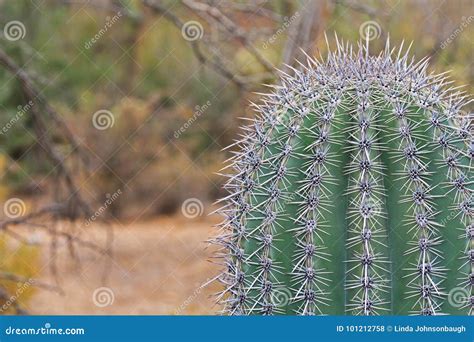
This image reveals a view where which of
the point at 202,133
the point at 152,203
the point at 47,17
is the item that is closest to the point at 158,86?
the point at 202,133

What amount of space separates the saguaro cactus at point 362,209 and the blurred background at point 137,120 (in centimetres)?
206

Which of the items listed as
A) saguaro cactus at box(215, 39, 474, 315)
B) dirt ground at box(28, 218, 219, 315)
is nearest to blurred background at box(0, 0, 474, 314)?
dirt ground at box(28, 218, 219, 315)

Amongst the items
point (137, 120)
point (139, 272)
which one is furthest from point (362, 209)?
point (139, 272)

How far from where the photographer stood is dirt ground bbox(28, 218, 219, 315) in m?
6.62

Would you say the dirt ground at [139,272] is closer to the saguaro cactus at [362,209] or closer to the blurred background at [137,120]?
the blurred background at [137,120]

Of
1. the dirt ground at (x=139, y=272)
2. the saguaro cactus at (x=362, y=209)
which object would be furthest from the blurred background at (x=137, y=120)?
the saguaro cactus at (x=362, y=209)

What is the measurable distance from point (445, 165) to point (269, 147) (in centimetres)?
45

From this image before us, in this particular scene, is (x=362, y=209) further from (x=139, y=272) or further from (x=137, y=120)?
(x=139, y=272)

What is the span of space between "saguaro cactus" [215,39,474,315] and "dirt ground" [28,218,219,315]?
3649mm

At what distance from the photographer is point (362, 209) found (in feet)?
7.00

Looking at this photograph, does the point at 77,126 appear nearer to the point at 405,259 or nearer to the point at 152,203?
the point at 152,203

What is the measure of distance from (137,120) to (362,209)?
5.73m

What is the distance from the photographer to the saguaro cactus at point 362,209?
2.17 meters

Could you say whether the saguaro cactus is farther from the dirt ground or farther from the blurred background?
the dirt ground
